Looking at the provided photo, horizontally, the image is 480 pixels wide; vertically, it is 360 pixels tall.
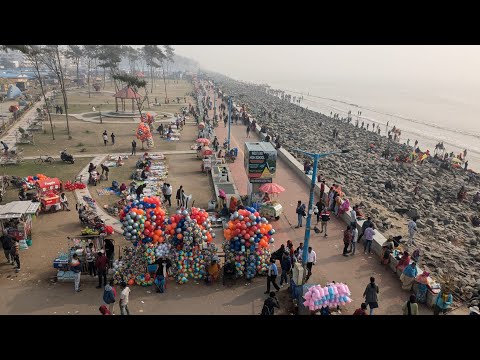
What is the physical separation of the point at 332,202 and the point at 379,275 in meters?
5.11

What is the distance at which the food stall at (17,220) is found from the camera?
513 inches

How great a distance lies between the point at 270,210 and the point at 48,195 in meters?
9.75

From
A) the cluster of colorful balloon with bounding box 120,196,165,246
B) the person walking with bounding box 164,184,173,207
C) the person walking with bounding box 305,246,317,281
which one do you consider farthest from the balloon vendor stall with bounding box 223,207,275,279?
the person walking with bounding box 164,184,173,207

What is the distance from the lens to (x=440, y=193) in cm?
2428

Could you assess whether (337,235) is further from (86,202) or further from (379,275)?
(86,202)

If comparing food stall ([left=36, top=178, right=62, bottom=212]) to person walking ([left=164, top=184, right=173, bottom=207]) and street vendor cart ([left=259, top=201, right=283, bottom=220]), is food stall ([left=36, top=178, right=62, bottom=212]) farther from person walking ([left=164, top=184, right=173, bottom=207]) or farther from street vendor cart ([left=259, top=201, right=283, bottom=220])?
street vendor cart ([left=259, top=201, right=283, bottom=220])

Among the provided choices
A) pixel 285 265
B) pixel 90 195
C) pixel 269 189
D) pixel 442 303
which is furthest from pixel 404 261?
pixel 90 195

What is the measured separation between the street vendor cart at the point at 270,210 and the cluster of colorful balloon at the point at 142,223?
5.48 m

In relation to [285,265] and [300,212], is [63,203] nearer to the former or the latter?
[300,212]

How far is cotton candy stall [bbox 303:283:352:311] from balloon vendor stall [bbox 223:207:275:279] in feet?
7.34

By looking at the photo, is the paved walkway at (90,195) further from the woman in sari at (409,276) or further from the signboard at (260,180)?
the woman in sari at (409,276)

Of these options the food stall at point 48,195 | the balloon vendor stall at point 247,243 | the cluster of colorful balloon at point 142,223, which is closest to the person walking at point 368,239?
the balloon vendor stall at point 247,243

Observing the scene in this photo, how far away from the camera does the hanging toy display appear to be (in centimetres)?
1155

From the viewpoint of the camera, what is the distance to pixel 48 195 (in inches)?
639
